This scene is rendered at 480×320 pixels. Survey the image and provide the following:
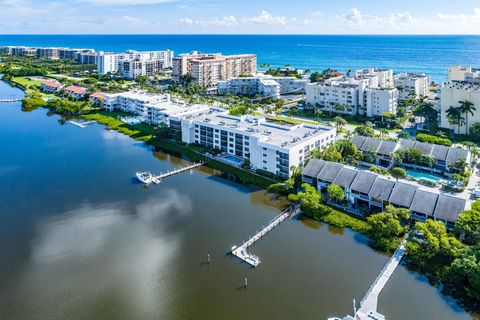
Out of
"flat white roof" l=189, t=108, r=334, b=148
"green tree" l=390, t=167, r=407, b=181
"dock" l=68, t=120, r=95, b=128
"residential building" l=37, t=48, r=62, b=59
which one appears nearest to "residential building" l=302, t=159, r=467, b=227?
"green tree" l=390, t=167, r=407, b=181

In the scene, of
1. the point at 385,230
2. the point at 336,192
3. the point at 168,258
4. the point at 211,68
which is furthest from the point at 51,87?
the point at 385,230

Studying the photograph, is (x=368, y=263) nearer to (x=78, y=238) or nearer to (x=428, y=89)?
(x=78, y=238)

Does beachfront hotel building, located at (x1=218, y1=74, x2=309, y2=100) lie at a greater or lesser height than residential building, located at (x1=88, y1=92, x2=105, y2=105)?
greater

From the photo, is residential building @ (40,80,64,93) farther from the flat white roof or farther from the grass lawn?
the flat white roof

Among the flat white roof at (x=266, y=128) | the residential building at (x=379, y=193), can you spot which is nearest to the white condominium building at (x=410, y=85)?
the flat white roof at (x=266, y=128)

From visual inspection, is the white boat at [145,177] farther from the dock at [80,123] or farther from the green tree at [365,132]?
the dock at [80,123]

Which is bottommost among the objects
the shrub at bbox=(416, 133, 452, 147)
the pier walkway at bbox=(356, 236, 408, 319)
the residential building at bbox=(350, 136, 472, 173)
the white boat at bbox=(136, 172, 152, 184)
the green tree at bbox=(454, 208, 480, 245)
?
the pier walkway at bbox=(356, 236, 408, 319)
